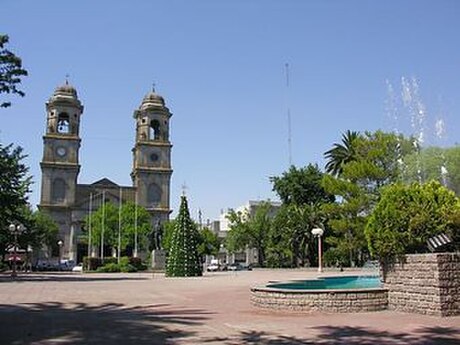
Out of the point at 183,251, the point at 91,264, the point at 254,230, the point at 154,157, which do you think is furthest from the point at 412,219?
the point at 154,157

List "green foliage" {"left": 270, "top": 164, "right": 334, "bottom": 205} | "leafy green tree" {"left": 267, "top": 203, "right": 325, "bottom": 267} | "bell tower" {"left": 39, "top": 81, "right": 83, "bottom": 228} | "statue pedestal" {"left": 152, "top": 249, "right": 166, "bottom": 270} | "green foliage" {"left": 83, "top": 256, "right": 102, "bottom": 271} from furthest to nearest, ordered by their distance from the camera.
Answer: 1. "bell tower" {"left": 39, "top": 81, "right": 83, "bottom": 228}
2. "green foliage" {"left": 270, "top": 164, "right": 334, "bottom": 205}
3. "green foliage" {"left": 83, "top": 256, "right": 102, "bottom": 271}
4. "statue pedestal" {"left": 152, "top": 249, "right": 166, "bottom": 270}
5. "leafy green tree" {"left": 267, "top": 203, "right": 325, "bottom": 267}

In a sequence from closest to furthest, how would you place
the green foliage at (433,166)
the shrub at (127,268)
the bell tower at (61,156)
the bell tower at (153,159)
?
1. the green foliage at (433,166)
2. the shrub at (127,268)
3. the bell tower at (61,156)
4. the bell tower at (153,159)

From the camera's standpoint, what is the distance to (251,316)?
43.5 ft

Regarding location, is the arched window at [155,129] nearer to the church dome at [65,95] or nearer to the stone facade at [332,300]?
the church dome at [65,95]

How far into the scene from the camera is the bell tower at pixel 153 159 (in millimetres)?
109875

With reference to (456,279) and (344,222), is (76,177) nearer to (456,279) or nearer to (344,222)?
(344,222)

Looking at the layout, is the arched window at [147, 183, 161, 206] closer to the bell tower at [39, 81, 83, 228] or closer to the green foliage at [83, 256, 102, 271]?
the bell tower at [39, 81, 83, 228]

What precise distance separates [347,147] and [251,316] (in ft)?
166

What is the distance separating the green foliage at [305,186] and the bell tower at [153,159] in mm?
47713

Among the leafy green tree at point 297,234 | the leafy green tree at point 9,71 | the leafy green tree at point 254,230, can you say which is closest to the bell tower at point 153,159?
the leafy green tree at point 254,230

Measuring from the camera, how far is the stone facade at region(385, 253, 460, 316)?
12750 millimetres

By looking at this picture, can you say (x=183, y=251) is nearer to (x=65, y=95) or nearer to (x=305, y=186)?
(x=305, y=186)

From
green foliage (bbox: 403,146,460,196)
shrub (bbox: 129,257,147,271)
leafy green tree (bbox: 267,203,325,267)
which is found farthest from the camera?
leafy green tree (bbox: 267,203,325,267)

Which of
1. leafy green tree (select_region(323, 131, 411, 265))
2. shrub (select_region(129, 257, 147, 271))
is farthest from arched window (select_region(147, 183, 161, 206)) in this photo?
leafy green tree (select_region(323, 131, 411, 265))
